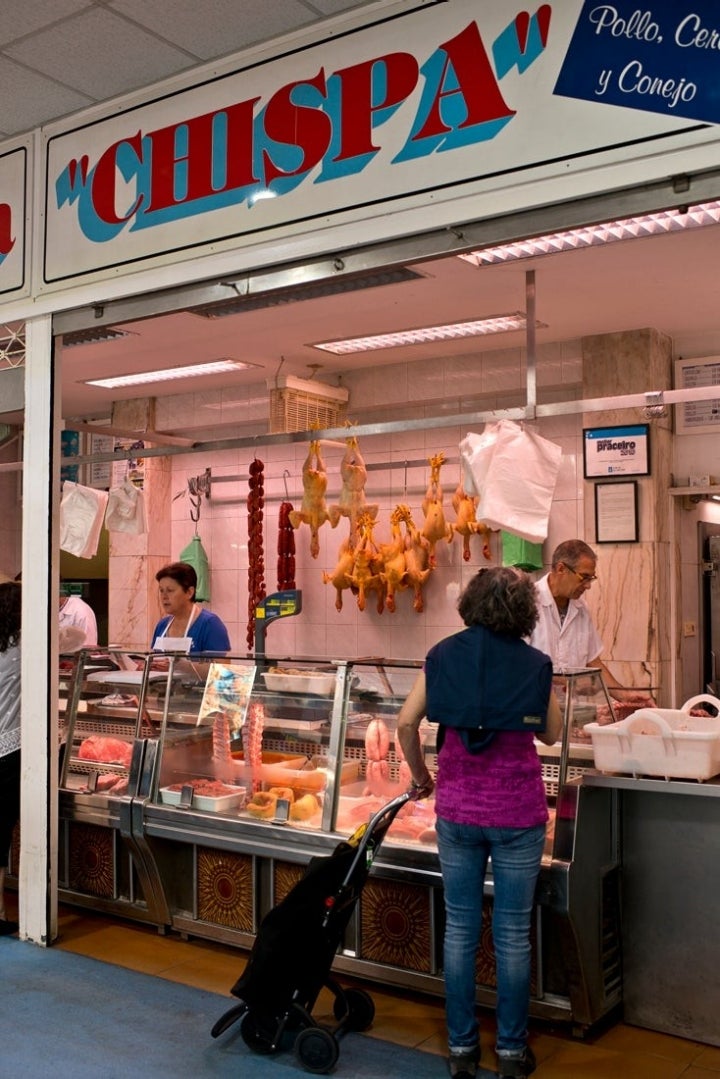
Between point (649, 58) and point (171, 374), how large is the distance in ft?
19.7

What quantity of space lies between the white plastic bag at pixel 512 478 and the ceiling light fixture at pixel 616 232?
95 cm

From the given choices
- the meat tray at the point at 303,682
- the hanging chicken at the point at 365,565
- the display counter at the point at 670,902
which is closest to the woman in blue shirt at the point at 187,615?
the meat tray at the point at 303,682

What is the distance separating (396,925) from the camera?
4.22 meters

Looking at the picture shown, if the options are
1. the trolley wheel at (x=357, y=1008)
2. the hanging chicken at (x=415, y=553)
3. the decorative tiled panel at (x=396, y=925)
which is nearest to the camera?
the trolley wheel at (x=357, y=1008)

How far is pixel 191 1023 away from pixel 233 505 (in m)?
6.00

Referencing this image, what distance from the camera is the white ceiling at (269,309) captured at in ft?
14.0

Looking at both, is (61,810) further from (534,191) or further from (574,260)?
(574,260)

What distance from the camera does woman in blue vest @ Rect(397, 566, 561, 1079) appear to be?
11.4ft

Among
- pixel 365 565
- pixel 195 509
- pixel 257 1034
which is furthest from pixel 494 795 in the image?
pixel 195 509

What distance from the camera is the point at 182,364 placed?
845 centimetres

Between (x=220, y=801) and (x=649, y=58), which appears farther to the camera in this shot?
(x=220, y=801)

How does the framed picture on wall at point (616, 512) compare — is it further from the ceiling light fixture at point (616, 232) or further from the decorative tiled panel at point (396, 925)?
the decorative tiled panel at point (396, 925)

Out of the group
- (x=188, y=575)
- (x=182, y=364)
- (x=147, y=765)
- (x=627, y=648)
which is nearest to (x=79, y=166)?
(x=188, y=575)

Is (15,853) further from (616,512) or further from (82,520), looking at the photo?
(616,512)
